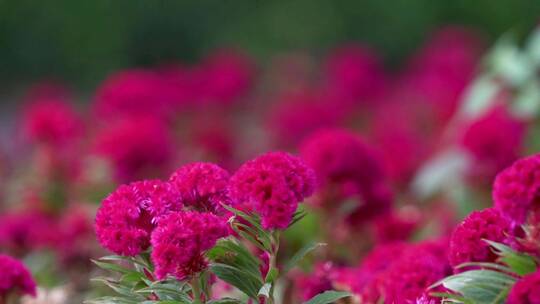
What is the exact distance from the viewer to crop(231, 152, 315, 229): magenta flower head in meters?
1.68

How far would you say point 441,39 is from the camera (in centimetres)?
679

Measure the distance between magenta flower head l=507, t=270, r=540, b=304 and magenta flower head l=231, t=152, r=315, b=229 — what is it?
388 mm

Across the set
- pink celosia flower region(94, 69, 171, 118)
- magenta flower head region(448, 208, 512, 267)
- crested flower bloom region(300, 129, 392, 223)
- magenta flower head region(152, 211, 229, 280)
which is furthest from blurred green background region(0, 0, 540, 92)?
magenta flower head region(152, 211, 229, 280)

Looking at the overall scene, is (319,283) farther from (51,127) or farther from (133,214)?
(51,127)

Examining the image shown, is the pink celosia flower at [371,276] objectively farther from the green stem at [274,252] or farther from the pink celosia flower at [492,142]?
the pink celosia flower at [492,142]

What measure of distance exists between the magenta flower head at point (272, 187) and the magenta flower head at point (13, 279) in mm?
529

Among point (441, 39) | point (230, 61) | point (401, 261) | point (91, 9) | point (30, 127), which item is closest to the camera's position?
point (401, 261)

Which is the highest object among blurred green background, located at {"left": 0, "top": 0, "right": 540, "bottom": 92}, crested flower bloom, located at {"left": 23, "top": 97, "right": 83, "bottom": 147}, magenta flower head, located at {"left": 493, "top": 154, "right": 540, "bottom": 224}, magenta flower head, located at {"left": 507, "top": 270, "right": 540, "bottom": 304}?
blurred green background, located at {"left": 0, "top": 0, "right": 540, "bottom": 92}

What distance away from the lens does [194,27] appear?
29.9 feet

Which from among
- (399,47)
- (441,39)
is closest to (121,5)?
(399,47)

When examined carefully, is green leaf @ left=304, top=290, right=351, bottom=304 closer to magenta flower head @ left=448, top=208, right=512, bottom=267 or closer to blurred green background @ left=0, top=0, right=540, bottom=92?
magenta flower head @ left=448, top=208, right=512, bottom=267

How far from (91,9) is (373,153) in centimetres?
622

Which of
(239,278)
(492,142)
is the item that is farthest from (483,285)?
(492,142)

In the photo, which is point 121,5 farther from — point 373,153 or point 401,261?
point 401,261
